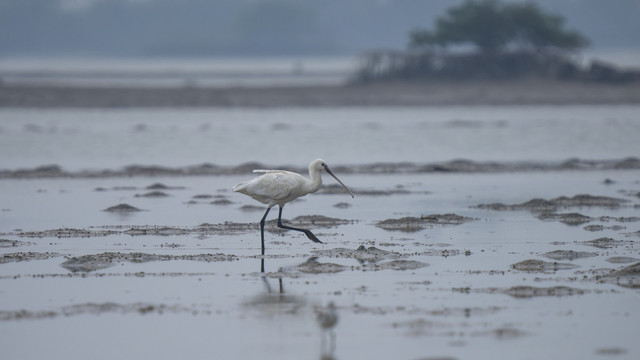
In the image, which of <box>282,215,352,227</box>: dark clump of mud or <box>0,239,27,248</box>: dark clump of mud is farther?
<box>282,215,352,227</box>: dark clump of mud

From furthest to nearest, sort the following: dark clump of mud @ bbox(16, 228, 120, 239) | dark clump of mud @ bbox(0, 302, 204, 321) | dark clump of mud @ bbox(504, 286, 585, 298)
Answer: dark clump of mud @ bbox(16, 228, 120, 239) → dark clump of mud @ bbox(504, 286, 585, 298) → dark clump of mud @ bbox(0, 302, 204, 321)

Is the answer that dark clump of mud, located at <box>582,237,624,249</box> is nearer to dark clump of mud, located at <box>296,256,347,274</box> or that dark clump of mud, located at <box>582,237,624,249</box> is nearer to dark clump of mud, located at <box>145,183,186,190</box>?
dark clump of mud, located at <box>296,256,347,274</box>

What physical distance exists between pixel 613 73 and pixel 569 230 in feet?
120

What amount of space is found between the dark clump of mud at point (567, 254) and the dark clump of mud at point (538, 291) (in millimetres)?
1667

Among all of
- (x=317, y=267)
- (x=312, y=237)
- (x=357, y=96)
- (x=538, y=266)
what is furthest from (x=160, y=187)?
(x=357, y=96)

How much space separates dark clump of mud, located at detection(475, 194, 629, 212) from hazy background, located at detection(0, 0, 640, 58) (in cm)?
14536

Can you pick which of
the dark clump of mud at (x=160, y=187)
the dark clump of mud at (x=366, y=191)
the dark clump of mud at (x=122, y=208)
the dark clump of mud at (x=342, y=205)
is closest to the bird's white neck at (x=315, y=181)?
the dark clump of mud at (x=342, y=205)

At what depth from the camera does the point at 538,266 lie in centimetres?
1168

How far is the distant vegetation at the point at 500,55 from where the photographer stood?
50022mm

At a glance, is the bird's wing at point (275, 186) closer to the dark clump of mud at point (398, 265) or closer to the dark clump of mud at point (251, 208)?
the dark clump of mud at point (398, 265)

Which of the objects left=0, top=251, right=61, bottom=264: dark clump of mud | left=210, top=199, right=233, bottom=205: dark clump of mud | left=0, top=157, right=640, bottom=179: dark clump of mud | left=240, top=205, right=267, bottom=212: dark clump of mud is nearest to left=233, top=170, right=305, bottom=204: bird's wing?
left=0, top=251, right=61, bottom=264: dark clump of mud

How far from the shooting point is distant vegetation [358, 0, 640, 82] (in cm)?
5002

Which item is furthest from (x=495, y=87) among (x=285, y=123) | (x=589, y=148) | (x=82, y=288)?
(x=82, y=288)

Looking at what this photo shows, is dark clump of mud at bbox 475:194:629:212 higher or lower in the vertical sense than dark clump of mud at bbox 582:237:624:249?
higher
